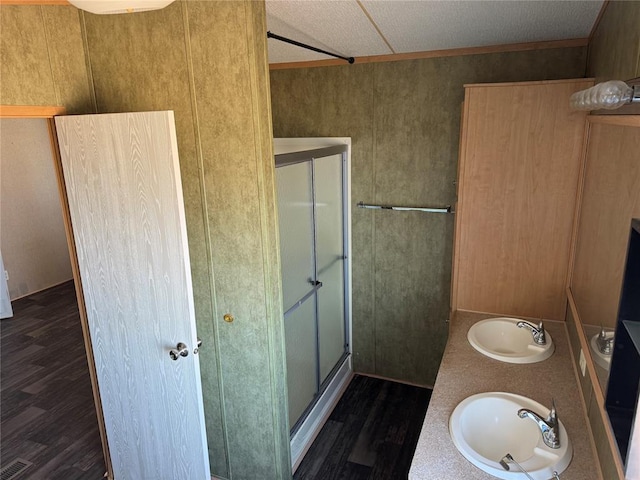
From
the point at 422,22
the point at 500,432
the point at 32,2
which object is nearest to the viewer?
the point at 500,432

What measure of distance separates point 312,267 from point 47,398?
7.75 ft

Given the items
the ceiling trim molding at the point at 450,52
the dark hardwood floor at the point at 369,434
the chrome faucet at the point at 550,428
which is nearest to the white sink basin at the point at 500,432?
the chrome faucet at the point at 550,428

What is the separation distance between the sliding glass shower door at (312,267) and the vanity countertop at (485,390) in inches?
36.1

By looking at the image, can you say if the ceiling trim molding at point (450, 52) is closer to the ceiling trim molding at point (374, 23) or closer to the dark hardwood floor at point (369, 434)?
the ceiling trim molding at point (374, 23)

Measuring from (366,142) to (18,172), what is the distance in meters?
4.48

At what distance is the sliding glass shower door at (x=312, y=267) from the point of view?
255 centimetres

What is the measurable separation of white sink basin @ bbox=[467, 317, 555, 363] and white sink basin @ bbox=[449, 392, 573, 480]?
16.9 inches

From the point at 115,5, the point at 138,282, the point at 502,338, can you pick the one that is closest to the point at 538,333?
the point at 502,338

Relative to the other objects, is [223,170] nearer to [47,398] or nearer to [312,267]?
[312,267]

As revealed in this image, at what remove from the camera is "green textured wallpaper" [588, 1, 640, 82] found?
1308mm

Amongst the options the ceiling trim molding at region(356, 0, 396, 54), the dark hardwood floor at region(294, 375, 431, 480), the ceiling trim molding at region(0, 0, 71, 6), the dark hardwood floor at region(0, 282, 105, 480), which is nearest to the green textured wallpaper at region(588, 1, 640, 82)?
the ceiling trim molding at region(356, 0, 396, 54)

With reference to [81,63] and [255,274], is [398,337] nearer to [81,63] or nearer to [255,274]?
[255,274]

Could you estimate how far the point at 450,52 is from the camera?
9.50ft

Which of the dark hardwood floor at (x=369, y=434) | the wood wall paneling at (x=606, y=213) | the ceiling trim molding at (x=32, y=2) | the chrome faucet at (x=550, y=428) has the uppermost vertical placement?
the ceiling trim molding at (x=32, y=2)
